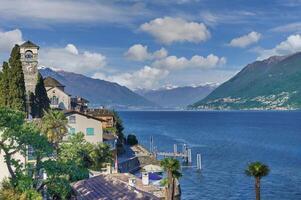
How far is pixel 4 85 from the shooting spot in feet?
236

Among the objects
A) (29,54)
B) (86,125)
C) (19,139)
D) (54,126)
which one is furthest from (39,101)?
(19,139)

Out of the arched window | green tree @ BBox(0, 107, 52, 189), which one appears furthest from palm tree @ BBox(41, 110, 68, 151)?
the arched window

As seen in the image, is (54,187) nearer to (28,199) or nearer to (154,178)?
(28,199)

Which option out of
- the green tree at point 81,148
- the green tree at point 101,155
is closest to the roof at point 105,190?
the green tree at point 81,148

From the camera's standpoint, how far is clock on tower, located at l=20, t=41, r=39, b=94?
91.9 m

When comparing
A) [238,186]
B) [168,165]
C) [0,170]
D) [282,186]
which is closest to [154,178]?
[238,186]

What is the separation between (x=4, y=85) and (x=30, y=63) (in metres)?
21.4

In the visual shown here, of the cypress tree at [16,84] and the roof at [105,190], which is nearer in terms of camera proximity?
the roof at [105,190]

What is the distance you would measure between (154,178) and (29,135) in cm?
4905

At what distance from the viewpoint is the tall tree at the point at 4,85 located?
7096 cm

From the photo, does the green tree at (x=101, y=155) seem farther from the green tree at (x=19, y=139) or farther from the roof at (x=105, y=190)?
the green tree at (x=19, y=139)

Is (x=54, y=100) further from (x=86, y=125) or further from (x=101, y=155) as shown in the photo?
(x=101, y=155)

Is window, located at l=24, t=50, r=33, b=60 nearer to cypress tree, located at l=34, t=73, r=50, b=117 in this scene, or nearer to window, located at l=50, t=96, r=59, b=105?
cypress tree, located at l=34, t=73, r=50, b=117

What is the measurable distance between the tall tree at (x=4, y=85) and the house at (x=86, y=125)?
10.9 m
